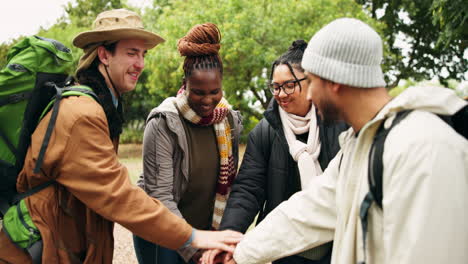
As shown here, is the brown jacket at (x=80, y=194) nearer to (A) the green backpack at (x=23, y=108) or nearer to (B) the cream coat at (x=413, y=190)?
(A) the green backpack at (x=23, y=108)

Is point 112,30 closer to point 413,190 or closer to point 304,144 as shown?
point 304,144

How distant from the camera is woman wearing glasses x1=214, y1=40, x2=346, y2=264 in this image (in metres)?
3.00

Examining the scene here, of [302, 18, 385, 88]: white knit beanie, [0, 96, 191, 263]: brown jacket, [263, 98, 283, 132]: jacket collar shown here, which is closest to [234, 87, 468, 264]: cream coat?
[302, 18, 385, 88]: white knit beanie

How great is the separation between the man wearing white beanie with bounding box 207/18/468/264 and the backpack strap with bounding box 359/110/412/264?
2 cm

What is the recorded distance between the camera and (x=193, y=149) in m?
3.22

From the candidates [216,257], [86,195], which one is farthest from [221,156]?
[86,195]

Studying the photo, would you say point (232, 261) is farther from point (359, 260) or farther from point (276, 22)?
point (276, 22)

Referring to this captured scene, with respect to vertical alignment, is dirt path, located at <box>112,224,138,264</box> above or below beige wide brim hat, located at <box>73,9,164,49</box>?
below

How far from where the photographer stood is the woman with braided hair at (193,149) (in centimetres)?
310

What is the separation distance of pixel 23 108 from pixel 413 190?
195 centimetres

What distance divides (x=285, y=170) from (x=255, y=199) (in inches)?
12.6

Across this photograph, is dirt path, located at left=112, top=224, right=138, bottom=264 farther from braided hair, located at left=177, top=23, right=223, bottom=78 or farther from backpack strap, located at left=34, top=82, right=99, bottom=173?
backpack strap, located at left=34, top=82, right=99, bottom=173

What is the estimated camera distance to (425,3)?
1503 cm

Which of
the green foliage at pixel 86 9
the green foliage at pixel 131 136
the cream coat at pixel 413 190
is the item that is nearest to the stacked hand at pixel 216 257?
the cream coat at pixel 413 190
